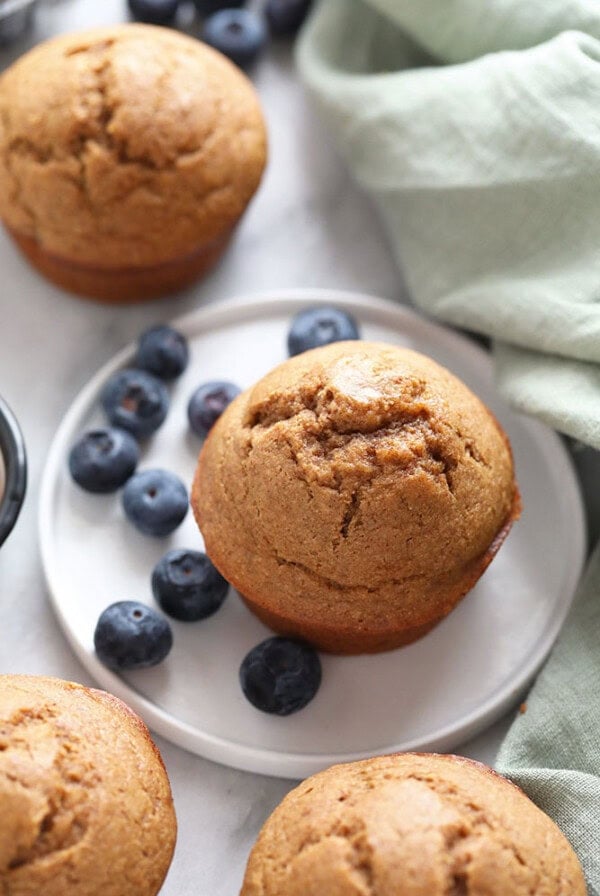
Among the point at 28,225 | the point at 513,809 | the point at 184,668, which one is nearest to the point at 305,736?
the point at 184,668

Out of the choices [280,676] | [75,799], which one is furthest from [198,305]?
[75,799]

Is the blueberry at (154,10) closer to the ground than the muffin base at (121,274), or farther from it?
farther from it

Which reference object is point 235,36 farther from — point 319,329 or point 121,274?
point 319,329

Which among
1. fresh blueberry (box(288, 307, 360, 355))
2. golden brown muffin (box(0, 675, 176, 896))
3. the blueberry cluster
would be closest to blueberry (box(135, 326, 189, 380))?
the blueberry cluster

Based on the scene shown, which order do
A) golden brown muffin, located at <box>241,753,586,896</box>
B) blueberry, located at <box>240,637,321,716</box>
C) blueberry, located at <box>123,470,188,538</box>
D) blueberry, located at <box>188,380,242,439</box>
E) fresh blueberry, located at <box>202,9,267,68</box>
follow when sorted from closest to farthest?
golden brown muffin, located at <box>241,753,586,896</box>, blueberry, located at <box>240,637,321,716</box>, blueberry, located at <box>123,470,188,538</box>, blueberry, located at <box>188,380,242,439</box>, fresh blueberry, located at <box>202,9,267,68</box>

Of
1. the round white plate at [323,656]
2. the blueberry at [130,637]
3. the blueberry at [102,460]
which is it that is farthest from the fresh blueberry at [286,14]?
the blueberry at [130,637]

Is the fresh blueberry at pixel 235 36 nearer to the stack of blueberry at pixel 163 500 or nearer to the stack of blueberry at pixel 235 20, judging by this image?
the stack of blueberry at pixel 235 20

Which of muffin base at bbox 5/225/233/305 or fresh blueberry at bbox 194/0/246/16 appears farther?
fresh blueberry at bbox 194/0/246/16

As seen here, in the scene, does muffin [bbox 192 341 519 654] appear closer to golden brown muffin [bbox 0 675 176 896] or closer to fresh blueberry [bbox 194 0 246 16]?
golden brown muffin [bbox 0 675 176 896]
